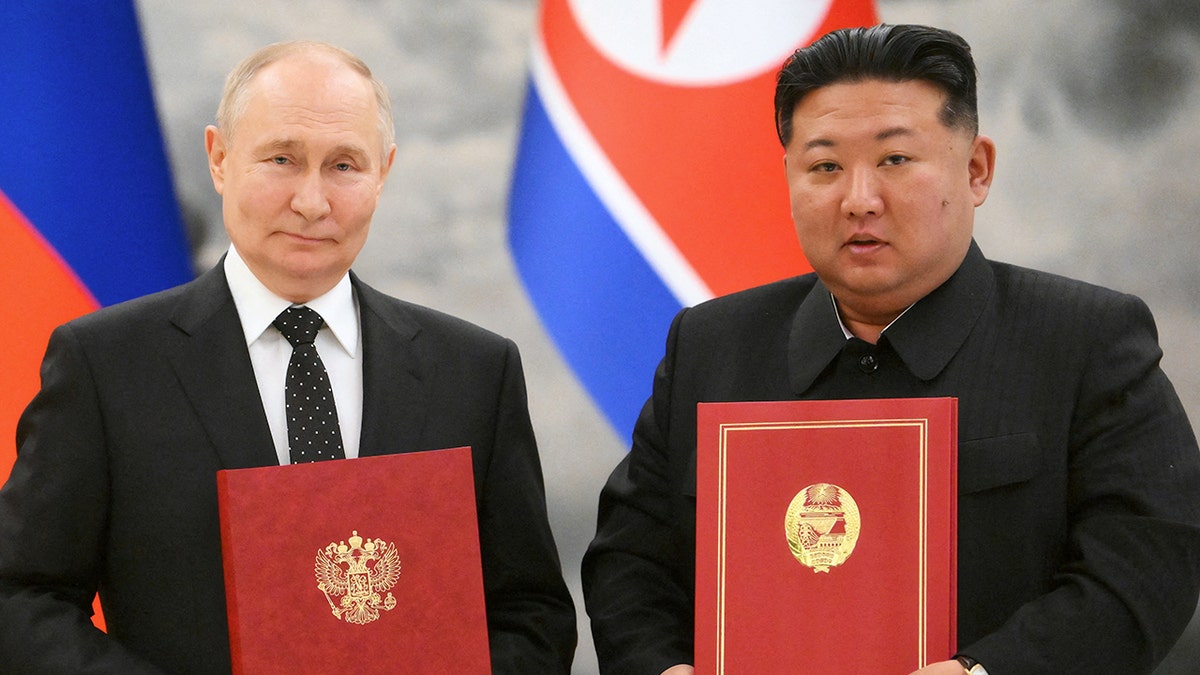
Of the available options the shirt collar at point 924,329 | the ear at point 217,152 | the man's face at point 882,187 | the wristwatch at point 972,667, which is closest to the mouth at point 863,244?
the man's face at point 882,187

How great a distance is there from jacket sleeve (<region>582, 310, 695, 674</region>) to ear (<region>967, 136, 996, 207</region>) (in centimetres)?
52

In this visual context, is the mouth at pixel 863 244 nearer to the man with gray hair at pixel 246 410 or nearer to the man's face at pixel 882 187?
the man's face at pixel 882 187

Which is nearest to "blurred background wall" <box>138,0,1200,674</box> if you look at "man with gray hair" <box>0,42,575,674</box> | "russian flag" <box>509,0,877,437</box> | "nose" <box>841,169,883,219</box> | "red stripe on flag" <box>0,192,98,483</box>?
"russian flag" <box>509,0,877,437</box>

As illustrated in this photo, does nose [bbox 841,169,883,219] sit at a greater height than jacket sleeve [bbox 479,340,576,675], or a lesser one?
greater

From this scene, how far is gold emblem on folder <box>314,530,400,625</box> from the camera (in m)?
1.68

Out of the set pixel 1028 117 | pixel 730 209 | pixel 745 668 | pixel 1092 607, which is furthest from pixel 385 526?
pixel 1028 117

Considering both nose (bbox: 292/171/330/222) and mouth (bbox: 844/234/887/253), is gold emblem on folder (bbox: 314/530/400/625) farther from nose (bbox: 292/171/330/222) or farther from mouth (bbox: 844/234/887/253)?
mouth (bbox: 844/234/887/253)

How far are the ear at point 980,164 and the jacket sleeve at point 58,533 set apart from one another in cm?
133

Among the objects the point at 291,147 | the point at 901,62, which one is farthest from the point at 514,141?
the point at 901,62

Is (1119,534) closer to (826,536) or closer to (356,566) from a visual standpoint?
(826,536)

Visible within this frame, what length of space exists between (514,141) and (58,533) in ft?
5.60

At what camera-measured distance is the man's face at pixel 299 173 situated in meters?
1.93

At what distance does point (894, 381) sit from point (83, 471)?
1184 mm

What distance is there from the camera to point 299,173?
1945mm
